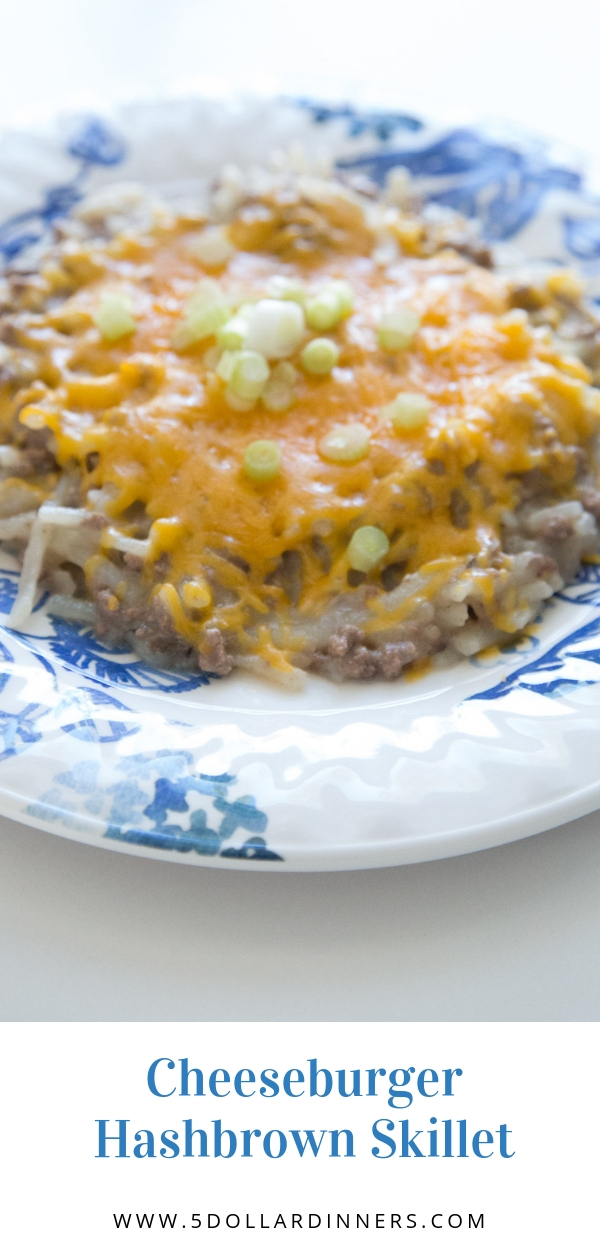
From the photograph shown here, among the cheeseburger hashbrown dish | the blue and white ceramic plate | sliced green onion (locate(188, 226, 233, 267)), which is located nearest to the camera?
the blue and white ceramic plate

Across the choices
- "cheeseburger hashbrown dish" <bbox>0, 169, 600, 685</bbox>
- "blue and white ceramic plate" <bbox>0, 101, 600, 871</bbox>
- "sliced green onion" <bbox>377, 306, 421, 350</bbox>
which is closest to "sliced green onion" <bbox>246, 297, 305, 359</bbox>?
"cheeseburger hashbrown dish" <bbox>0, 169, 600, 685</bbox>

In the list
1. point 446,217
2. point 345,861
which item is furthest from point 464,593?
point 446,217

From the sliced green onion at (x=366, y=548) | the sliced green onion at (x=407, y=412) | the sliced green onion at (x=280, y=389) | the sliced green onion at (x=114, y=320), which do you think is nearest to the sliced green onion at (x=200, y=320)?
the sliced green onion at (x=114, y=320)

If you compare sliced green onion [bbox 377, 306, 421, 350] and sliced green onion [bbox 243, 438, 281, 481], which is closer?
sliced green onion [bbox 243, 438, 281, 481]

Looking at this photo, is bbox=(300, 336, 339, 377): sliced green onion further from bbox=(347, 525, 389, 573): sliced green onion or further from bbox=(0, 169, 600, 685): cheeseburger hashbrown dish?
bbox=(347, 525, 389, 573): sliced green onion

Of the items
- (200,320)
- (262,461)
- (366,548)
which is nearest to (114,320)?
(200,320)

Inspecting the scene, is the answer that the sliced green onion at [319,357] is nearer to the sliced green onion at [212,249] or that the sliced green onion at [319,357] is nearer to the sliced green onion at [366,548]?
the sliced green onion at [366,548]

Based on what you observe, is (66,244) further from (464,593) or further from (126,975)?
(126,975)
